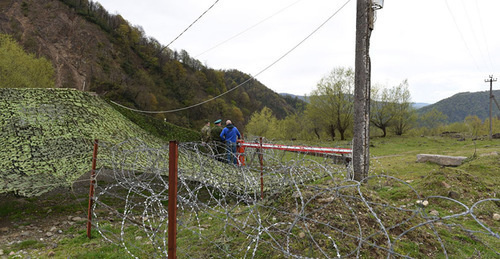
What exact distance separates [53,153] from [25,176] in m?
0.63

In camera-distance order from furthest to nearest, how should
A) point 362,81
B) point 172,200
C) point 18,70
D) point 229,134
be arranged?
1. point 18,70
2. point 229,134
3. point 362,81
4. point 172,200

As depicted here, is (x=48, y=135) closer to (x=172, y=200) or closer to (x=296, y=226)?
(x=172, y=200)

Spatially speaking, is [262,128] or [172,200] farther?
[262,128]

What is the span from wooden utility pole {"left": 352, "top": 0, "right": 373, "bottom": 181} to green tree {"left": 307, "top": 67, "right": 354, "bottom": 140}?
28.1 m

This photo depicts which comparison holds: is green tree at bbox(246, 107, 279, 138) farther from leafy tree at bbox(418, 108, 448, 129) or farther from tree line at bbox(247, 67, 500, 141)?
leafy tree at bbox(418, 108, 448, 129)

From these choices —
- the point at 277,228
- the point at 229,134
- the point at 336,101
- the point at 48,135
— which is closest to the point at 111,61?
the point at 336,101

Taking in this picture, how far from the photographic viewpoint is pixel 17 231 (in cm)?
429

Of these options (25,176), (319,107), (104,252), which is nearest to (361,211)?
(104,252)

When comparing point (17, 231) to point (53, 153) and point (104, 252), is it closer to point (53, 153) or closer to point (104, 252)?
point (53, 153)

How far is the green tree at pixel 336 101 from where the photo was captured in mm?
32500

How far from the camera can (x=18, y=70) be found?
22984mm

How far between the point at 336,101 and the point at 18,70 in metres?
31.0

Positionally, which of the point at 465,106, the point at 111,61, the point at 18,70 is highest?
the point at 111,61

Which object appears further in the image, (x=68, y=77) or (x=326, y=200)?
(x=68, y=77)
